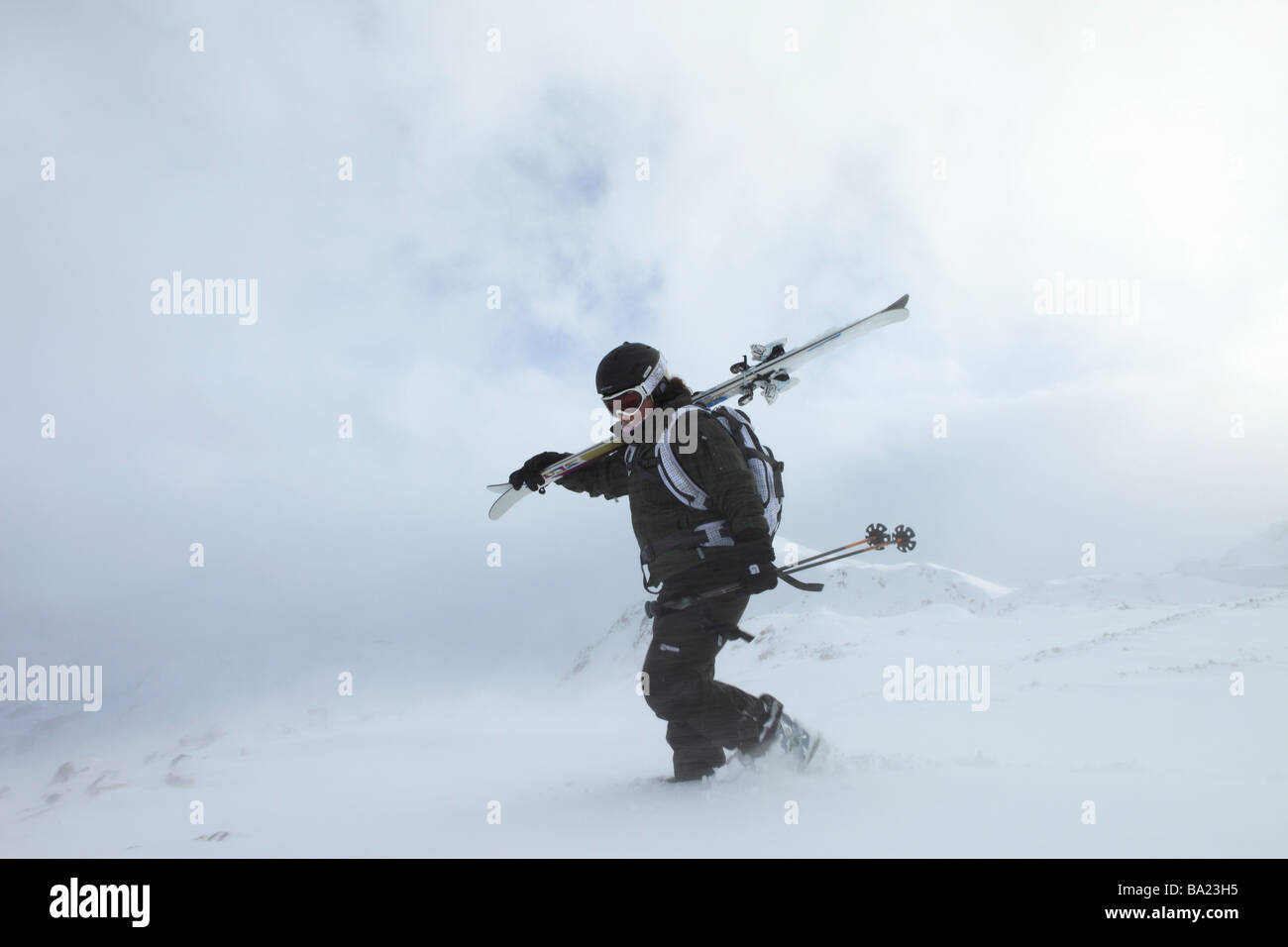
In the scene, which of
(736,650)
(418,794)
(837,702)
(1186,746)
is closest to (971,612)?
(736,650)

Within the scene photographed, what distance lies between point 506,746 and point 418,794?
5.37 feet

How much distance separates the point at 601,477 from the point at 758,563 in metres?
1.45

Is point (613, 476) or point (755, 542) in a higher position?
point (613, 476)

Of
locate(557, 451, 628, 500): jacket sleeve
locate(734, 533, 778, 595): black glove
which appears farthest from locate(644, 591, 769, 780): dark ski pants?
locate(557, 451, 628, 500): jacket sleeve

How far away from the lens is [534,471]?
4.75 metres

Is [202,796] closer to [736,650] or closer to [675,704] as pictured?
[675,704]

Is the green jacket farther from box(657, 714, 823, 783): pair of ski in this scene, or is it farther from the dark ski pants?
box(657, 714, 823, 783): pair of ski

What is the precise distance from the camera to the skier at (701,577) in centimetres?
375

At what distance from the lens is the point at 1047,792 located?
10.1 ft

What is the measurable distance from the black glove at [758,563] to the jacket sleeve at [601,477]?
1.26 meters

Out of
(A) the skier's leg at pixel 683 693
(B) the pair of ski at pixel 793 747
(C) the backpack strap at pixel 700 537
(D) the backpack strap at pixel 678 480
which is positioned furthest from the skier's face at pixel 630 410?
(B) the pair of ski at pixel 793 747

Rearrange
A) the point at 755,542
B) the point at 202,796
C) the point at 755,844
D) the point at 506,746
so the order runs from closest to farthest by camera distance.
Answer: the point at 755,844 < the point at 755,542 < the point at 202,796 < the point at 506,746

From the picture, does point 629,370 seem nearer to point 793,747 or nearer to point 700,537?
point 700,537

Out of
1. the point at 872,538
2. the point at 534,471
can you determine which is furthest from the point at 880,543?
the point at 534,471
